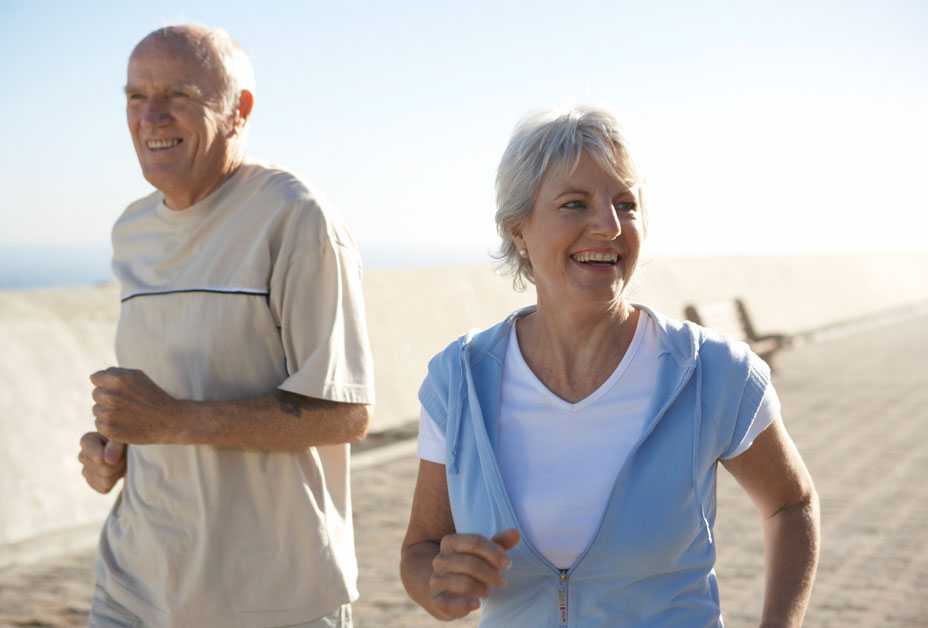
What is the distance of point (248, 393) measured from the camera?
2795mm

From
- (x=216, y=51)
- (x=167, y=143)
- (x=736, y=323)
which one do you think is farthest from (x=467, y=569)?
(x=736, y=323)

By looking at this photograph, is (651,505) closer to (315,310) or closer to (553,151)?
(553,151)

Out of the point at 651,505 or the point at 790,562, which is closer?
the point at 651,505

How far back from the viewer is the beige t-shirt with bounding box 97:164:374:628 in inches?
108

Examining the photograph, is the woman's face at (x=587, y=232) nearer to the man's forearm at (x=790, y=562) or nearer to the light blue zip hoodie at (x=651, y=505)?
the light blue zip hoodie at (x=651, y=505)

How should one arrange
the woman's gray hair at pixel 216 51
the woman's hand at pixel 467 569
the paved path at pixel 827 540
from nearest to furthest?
the woman's hand at pixel 467 569
the woman's gray hair at pixel 216 51
the paved path at pixel 827 540

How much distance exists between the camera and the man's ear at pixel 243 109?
291 cm

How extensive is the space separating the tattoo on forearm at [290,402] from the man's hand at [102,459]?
1.52 feet

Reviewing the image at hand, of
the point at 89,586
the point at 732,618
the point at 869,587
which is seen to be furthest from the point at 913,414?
the point at 89,586

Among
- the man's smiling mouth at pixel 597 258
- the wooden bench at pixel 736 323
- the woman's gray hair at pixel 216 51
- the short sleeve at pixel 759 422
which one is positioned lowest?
the wooden bench at pixel 736 323

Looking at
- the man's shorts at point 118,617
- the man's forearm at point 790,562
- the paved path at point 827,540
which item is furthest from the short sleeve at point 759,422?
the paved path at point 827,540

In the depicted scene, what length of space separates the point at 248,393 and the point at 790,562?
123 cm

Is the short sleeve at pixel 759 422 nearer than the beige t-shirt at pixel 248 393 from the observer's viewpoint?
Yes

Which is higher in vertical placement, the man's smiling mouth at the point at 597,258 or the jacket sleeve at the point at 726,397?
the man's smiling mouth at the point at 597,258
